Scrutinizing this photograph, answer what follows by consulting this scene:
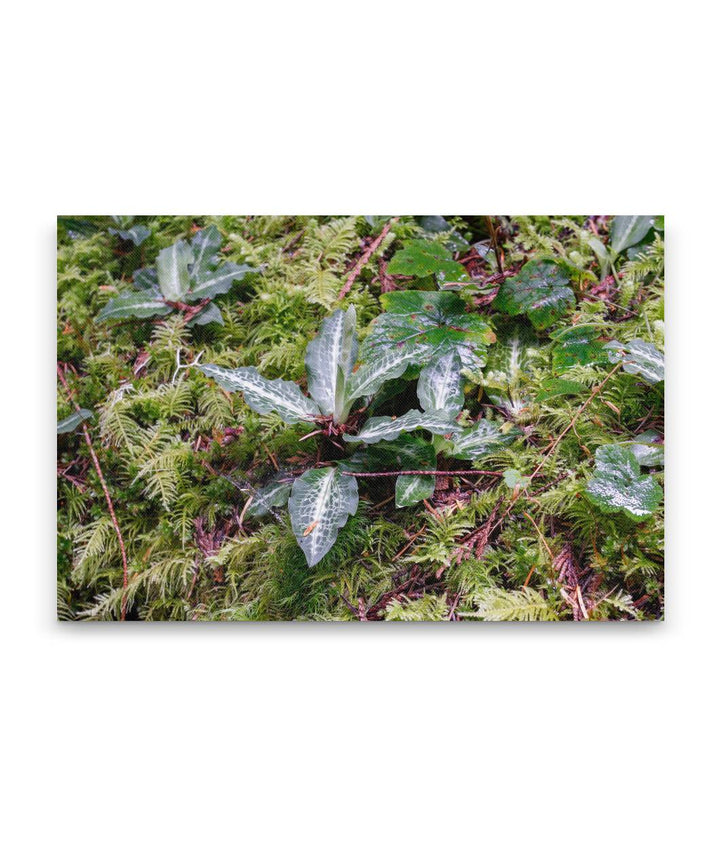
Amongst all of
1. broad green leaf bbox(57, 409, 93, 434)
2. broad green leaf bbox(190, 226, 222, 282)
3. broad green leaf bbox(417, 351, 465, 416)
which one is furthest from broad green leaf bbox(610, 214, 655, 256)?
broad green leaf bbox(57, 409, 93, 434)

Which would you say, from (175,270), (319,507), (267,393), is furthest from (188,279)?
(319,507)

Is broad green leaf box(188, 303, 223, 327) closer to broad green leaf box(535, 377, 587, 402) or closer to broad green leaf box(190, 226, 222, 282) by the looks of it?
Answer: broad green leaf box(190, 226, 222, 282)

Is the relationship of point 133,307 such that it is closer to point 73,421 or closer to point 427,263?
point 73,421

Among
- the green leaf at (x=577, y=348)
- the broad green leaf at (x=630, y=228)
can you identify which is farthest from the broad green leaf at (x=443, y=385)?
the broad green leaf at (x=630, y=228)

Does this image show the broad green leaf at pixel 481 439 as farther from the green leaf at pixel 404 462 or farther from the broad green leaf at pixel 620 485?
the broad green leaf at pixel 620 485
